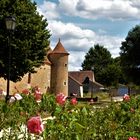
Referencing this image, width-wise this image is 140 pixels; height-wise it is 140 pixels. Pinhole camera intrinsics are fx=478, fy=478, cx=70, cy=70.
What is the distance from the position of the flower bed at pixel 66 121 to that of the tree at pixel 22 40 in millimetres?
25929

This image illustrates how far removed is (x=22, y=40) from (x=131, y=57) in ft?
93.1

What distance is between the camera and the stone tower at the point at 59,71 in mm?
70812

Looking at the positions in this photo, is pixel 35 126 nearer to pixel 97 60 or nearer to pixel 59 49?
pixel 59 49

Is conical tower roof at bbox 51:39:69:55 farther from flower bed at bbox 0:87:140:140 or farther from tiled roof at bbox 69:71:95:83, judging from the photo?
flower bed at bbox 0:87:140:140

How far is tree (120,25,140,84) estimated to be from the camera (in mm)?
62875

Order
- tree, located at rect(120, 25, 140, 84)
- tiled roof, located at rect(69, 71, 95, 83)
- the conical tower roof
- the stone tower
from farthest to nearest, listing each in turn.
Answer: tiled roof, located at rect(69, 71, 95, 83), the conical tower roof, the stone tower, tree, located at rect(120, 25, 140, 84)

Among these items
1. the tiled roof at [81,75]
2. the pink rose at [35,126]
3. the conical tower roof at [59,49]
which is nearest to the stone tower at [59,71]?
the conical tower roof at [59,49]

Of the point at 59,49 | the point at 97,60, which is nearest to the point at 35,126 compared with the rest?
the point at 59,49

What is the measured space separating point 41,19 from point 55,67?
106ft

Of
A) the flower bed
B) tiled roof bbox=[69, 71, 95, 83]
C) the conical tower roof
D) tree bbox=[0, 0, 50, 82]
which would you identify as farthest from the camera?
tiled roof bbox=[69, 71, 95, 83]

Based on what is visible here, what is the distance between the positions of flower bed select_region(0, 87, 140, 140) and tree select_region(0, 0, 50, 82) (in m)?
25.9

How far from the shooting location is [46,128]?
6074 millimetres

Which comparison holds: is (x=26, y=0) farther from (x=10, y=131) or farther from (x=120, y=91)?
(x=120, y=91)

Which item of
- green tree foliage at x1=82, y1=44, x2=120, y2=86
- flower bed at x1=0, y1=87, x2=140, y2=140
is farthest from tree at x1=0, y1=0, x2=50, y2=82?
green tree foliage at x1=82, y1=44, x2=120, y2=86
